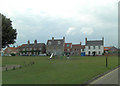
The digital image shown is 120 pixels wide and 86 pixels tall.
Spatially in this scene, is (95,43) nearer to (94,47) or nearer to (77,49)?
(94,47)

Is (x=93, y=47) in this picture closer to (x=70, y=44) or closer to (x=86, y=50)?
(x=86, y=50)

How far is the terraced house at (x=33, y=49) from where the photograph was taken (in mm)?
89400

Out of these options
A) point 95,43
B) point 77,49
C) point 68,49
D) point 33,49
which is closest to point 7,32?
point 68,49

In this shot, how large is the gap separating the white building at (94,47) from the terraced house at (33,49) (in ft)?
88.9

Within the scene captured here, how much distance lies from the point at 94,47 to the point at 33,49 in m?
37.6

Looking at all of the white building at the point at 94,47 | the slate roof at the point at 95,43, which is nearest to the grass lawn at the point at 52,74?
the white building at the point at 94,47

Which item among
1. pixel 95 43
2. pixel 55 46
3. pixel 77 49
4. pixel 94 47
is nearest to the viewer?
pixel 94 47

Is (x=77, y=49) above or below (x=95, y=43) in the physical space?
below

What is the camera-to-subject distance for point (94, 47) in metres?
81.2

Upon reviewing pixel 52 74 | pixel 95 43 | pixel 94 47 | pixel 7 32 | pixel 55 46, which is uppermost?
pixel 7 32

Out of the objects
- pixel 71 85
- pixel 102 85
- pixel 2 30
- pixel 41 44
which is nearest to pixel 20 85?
pixel 71 85

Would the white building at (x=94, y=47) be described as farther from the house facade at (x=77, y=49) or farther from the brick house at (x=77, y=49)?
the brick house at (x=77, y=49)

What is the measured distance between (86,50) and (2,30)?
54999 mm

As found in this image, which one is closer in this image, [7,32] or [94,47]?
[7,32]
